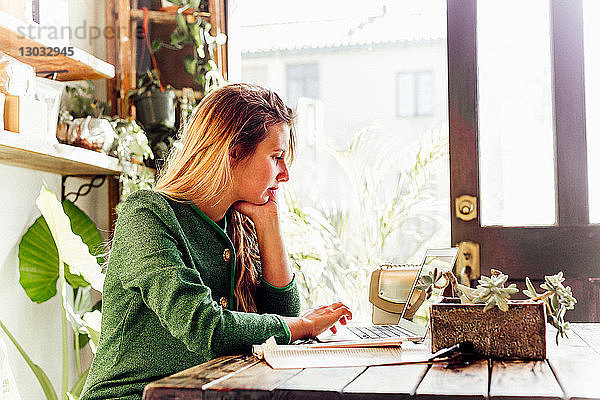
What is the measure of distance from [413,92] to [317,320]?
674 centimetres

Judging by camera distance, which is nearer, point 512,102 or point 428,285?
point 428,285

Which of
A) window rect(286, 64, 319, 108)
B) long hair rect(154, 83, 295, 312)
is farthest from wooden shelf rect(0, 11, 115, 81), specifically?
window rect(286, 64, 319, 108)

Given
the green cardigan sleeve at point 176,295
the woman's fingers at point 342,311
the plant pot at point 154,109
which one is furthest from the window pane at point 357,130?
the green cardigan sleeve at point 176,295

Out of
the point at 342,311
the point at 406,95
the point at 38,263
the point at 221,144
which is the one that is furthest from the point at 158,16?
the point at 406,95

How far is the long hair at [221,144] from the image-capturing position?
1.60 meters

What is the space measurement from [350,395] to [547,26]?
2249 millimetres

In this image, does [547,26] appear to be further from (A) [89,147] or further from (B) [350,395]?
(B) [350,395]

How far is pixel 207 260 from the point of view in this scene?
1547 mm

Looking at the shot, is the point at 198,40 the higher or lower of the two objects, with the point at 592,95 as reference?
higher

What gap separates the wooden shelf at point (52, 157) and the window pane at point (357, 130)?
87 cm

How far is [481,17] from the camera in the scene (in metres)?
2.83

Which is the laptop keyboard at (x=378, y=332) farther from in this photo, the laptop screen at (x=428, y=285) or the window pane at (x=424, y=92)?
the window pane at (x=424, y=92)

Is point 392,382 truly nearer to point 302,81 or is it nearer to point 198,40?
Answer: point 198,40

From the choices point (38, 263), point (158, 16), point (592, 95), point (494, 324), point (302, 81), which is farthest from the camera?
point (302, 81)
